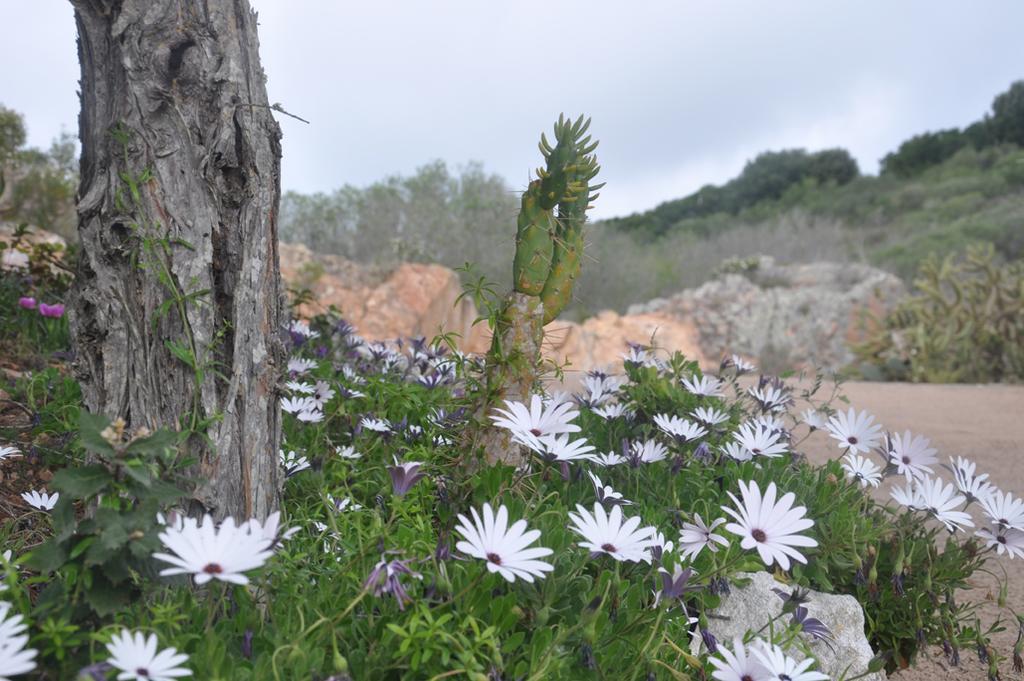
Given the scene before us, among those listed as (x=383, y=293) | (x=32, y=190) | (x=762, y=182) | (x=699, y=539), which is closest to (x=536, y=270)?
(x=699, y=539)

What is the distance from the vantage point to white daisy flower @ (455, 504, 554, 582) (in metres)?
1.28

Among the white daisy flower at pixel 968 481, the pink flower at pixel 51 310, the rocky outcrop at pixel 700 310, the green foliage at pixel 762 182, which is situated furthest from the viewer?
the green foliage at pixel 762 182

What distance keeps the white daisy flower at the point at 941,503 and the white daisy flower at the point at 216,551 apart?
1.62 meters

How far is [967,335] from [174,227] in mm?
9024

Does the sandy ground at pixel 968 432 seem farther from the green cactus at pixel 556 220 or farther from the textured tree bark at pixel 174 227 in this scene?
the textured tree bark at pixel 174 227

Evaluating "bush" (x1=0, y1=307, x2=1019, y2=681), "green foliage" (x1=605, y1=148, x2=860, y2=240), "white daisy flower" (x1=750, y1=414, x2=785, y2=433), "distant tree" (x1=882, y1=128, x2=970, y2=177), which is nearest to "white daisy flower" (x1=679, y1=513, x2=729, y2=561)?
"bush" (x1=0, y1=307, x2=1019, y2=681)

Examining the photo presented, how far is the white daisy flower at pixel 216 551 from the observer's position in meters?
1.09

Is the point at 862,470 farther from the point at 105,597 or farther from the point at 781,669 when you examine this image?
the point at 105,597

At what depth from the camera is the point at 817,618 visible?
1891 mm

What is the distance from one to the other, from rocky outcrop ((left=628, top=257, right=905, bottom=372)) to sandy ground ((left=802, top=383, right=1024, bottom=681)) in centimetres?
352

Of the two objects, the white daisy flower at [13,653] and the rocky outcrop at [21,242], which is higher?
the rocky outcrop at [21,242]

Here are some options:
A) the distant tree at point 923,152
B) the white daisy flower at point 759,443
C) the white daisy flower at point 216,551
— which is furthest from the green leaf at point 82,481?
the distant tree at point 923,152

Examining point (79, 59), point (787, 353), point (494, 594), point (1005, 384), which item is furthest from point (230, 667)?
point (787, 353)

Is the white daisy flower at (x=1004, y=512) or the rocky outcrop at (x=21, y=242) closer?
the white daisy flower at (x=1004, y=512)
